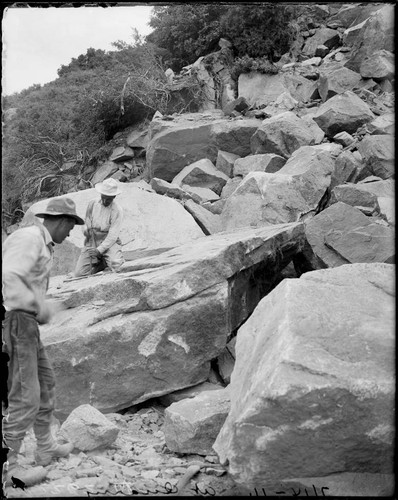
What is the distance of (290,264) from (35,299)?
5.36 meters

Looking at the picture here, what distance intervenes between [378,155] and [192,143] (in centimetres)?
510

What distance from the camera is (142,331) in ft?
19.8

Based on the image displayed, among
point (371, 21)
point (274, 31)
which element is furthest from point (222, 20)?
point (371, 21)

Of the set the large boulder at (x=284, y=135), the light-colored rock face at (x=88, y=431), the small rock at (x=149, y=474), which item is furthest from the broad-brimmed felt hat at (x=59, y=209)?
the large boulder at (x=284, y=135)

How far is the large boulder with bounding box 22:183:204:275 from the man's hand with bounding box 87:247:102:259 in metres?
1.41

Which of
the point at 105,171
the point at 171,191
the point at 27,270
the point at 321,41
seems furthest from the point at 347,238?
the point at 321,41

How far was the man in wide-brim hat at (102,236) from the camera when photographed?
790 centimetres

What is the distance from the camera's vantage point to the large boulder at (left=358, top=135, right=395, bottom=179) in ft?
34.9

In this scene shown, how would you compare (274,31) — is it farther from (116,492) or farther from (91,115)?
(116,492)

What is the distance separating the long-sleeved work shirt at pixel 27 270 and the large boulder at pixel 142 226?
17.6ft

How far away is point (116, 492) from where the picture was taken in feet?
12.8

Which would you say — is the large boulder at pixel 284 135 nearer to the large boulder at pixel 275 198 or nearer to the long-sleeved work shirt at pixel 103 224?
the large boulder at pixel 275 198

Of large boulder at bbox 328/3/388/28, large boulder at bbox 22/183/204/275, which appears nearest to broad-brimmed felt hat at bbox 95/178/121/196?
large boulder at bbox 22/183/204/275

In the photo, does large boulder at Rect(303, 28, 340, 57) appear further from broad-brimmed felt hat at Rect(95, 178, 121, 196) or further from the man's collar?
the man's collar
